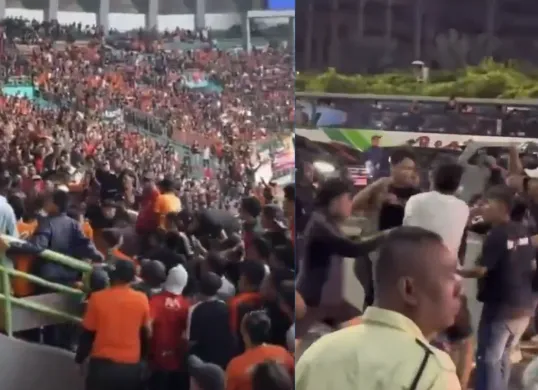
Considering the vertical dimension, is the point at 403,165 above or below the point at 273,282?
above

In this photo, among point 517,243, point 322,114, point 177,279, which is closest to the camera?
point 517,243

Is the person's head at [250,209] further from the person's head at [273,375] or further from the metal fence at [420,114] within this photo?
the person's head at [273,375]

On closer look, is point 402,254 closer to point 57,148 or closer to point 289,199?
point 289,199

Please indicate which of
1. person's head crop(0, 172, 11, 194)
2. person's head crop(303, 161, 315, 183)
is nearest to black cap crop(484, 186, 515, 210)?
person's head crop(303, 161, 315, 183)

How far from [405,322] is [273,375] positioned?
44cm

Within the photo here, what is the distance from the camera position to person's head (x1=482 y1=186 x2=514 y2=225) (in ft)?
7.22

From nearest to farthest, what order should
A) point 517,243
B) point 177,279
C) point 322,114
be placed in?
point 517,243 < point 322,114 < point 177,279

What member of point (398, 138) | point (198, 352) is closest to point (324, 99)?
point (398, 138)

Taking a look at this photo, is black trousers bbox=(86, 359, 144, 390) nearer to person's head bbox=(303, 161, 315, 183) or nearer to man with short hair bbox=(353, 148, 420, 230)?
person's head bbox=(303, 161, 315, 183)

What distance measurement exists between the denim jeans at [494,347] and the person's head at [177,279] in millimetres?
864

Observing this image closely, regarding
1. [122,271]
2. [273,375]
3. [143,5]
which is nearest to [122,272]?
[122,271]

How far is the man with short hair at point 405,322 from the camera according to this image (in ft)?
7.20

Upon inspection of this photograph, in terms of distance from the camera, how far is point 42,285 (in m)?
2.48

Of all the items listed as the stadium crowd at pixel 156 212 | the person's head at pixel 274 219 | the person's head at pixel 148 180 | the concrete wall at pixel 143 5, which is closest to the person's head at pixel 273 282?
the stadium crowd at pixel 156 212
